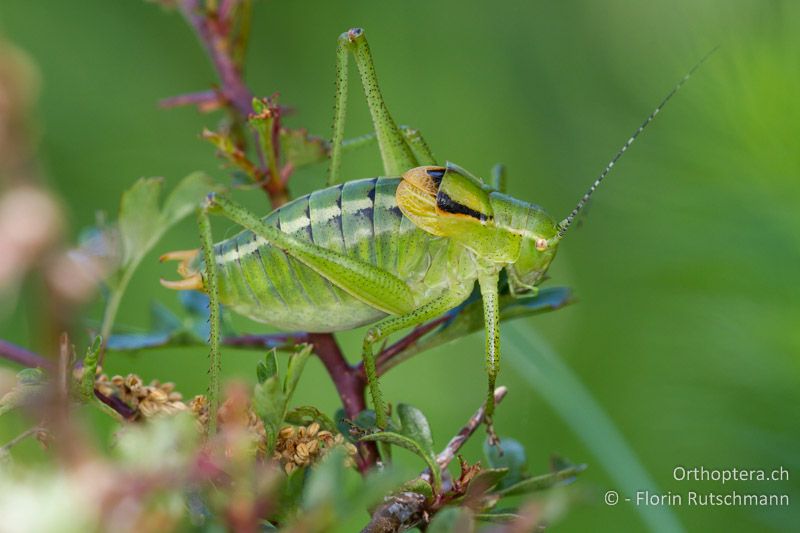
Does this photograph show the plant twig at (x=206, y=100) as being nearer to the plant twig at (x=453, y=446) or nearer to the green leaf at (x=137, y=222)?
the green leaf at (x=137, y=222)

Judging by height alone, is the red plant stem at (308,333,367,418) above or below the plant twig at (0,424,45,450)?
above

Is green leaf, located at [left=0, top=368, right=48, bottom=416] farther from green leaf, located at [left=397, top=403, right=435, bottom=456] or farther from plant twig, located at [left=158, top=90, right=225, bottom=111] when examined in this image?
plant twig, located at [left=158, top=90, right=225, bottom=111]

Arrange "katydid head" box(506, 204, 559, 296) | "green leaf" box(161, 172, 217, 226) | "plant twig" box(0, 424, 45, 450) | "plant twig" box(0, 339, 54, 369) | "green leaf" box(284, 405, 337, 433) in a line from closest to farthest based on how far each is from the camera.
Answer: "plant twig" box(0, 424, 45, 450) < "green leaf" box(284, 405, 337, 433) < "plant twig" box(0, 339, 54, 369) < "green leaf" box(161, 172, 217, 226) < "katydid head" box(506, 204, 559, 296)

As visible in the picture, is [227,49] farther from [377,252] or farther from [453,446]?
[453,446]

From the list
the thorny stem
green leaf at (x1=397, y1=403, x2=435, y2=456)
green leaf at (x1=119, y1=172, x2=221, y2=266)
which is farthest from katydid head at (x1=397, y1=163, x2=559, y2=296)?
green leaf at (x1=397, y1=403, x2=435, y2=456)

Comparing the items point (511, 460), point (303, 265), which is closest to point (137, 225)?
point (303, 265)

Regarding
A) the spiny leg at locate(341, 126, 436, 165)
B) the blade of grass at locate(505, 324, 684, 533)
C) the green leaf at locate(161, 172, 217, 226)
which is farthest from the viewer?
the spiny leg at locate(341, 126, 436, 165)

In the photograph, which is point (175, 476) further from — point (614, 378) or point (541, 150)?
point (541, 150)

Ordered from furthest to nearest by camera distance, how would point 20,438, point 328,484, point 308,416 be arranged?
1. point 308,416
2. point 20,438
3. point 328,484
